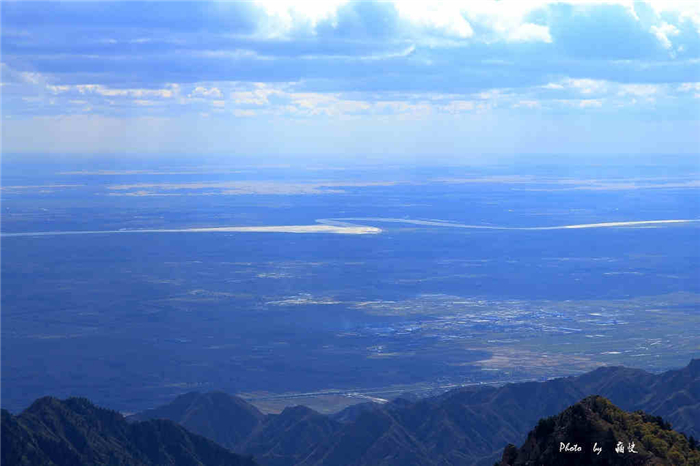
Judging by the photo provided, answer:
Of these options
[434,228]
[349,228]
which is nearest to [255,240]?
[349,228]

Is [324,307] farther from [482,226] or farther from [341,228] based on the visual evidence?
[482,226]

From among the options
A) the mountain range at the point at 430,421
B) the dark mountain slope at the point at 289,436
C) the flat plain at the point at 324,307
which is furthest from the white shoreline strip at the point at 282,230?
the dark mountain slope at the point at 289,436

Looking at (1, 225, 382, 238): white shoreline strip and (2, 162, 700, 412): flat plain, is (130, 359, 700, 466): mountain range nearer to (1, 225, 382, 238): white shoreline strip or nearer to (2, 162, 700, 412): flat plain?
(2, 162, 700, 412): flat plain

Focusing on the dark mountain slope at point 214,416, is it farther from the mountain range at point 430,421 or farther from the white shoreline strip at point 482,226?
the white shoreline strip at point 482,226

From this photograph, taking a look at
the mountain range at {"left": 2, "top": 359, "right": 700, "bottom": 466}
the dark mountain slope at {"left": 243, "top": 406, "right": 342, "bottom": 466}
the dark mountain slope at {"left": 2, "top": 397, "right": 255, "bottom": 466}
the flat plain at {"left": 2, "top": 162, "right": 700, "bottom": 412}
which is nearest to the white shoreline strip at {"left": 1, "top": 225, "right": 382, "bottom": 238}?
the flat plain at {"left": 2, "top": 162, "right": 700, "bottom": 412}

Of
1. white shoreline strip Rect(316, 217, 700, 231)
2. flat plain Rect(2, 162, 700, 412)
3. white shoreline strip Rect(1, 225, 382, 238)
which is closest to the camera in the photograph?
flat plain Rect(2, 162, 700, 412)

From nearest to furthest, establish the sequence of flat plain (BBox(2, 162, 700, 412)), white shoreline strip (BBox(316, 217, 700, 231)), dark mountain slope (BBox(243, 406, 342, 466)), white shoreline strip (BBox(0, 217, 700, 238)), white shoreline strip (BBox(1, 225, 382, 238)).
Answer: dark mountain slope (BBox(243, 406, 342, 466)) < flat plain (BBox(2, 162, 700, 412)) < white shoreline strip (BBox(1, 225, 382, 238)) < white shoreline strip (BBox(0, 217, 700, 238)) < white shoreline strip (BBox(316, 217, 700, 231))

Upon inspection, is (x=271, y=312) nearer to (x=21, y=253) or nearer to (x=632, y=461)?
Answer: (x=21, y=253)
